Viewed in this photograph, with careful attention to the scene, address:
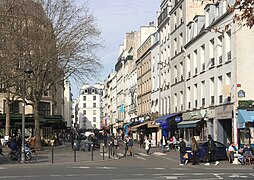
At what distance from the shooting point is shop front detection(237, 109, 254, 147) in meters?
30.3

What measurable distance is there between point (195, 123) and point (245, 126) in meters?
9.01

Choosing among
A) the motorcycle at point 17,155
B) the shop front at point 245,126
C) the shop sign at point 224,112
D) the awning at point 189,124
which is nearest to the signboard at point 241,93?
the shop front at point 245,126

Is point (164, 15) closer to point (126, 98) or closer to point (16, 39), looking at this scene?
point (16, 39)

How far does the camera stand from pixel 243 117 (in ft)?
100.0

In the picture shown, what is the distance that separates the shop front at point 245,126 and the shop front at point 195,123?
667 centimetres

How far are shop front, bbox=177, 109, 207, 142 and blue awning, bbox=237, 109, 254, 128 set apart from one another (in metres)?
7.64

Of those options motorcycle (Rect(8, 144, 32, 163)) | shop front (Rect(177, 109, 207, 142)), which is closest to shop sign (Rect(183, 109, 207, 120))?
shop front (Rect(177, 109, 207, 142))

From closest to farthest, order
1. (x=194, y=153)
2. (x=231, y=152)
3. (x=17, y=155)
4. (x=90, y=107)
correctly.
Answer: (x=194, y=153) → (x=231, y=152) → (x=17, y=155) → (x=90, y=107)

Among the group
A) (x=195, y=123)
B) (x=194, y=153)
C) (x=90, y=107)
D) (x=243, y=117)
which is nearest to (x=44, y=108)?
(x=195, y=123)

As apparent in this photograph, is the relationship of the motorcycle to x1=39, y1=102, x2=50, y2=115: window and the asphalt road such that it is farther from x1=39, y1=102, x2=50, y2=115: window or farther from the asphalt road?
x1=39, y1=102, x2=50, y2=115: window

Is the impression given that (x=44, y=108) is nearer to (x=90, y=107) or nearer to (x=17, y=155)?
(x=17, y=155)

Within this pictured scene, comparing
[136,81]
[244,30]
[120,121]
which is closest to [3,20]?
[244,30]

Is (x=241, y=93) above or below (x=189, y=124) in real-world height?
above

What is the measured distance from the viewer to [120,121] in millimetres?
105375
